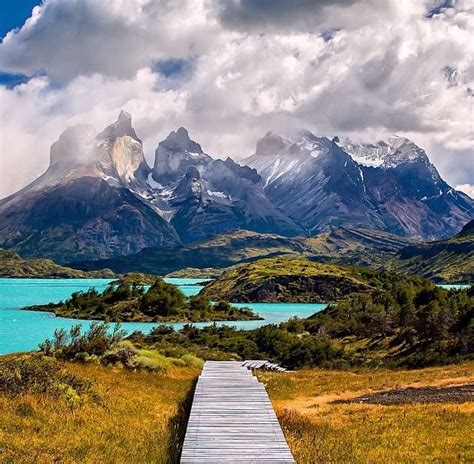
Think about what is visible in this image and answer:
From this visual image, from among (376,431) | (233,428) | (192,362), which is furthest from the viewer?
(192,362)

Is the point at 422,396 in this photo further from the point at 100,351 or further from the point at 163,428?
the point at 100,351

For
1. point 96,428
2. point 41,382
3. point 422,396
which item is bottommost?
point 422,396

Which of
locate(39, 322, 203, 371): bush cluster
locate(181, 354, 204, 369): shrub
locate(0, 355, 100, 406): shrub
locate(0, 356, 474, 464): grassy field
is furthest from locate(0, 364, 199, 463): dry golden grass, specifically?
locate(181, 354, 204, 369): shrub

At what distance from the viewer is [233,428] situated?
64.5 feet

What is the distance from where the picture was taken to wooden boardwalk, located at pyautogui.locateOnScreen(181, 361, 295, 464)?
1644 centimetres

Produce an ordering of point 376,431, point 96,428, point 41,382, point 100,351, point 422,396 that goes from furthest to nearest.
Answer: point 100,351
point 422,396
point 41,382
point 376,431
point 96,428

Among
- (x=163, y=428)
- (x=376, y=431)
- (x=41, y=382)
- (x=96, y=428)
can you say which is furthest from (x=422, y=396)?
(x=41, y=382)

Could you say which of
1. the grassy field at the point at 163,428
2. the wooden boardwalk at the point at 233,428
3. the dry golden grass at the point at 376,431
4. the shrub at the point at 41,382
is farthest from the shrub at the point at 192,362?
the shrub at the point at 41,382

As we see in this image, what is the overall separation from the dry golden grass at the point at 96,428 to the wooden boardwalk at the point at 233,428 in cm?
111

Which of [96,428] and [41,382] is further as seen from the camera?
[41,382]

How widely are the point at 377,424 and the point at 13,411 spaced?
554 inches

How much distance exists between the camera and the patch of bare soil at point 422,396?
3131 centimetres

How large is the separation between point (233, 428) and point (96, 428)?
5.58m

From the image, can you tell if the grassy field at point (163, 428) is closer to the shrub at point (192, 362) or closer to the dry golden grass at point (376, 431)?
the dry golden grass at point (376, 431)
